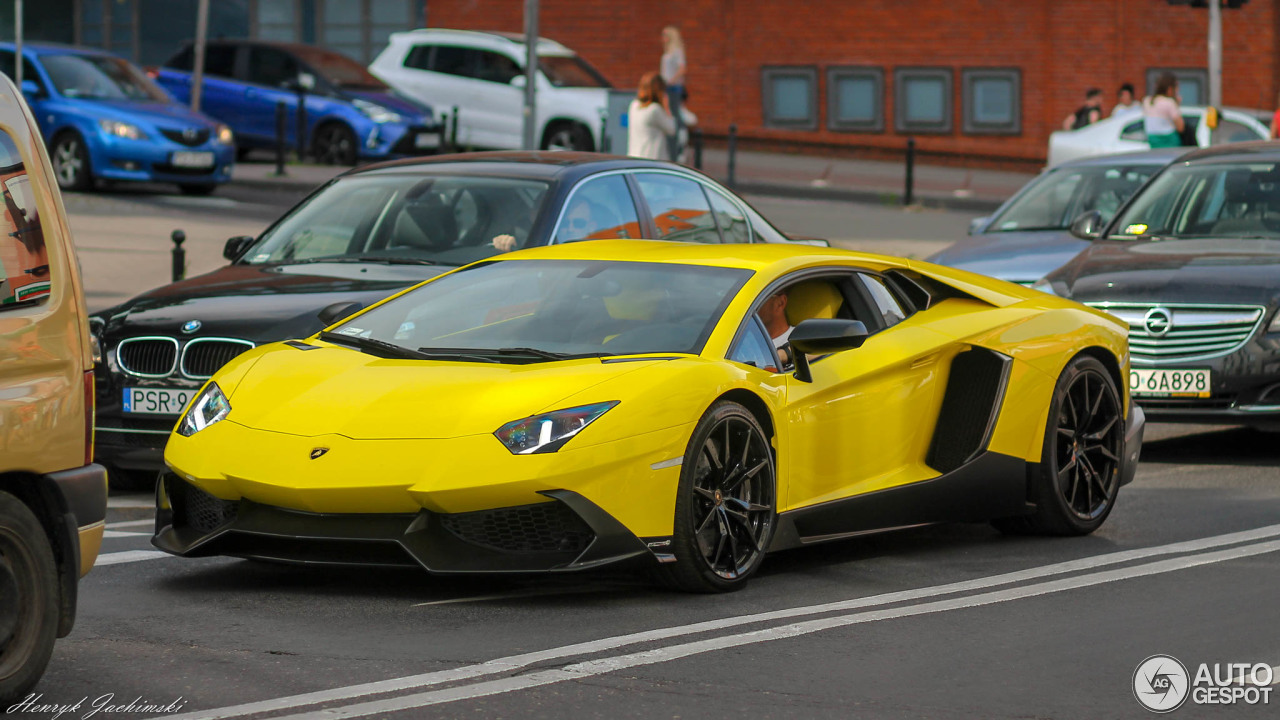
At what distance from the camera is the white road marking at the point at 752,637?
208 inches

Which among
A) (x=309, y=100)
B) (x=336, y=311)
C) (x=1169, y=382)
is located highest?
(x=309, y=100)

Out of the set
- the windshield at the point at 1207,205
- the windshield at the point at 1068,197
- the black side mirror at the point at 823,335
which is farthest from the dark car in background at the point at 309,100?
the black side mirror at the point at 823,335

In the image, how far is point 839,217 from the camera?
81.4 feet

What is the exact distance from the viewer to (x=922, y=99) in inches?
1329

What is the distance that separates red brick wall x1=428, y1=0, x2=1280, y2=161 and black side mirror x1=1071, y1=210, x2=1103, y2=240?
62.0 feet

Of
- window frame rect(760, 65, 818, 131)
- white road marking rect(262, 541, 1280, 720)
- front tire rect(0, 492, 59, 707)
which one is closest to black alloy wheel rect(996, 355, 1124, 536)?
white road marking rect(262, 541, 1280, 720)

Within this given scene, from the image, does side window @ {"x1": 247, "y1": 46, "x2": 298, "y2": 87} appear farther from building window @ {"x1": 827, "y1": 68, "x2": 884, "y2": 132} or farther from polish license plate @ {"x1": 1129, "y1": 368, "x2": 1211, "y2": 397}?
polish license plate @ {"x1": 1129, "y1": 368, "x2": 1211, "y2": 397}

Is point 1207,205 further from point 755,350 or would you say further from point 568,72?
point 568,72

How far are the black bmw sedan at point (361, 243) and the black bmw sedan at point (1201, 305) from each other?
6.28 feet

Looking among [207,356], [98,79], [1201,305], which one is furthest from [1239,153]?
[98,79]

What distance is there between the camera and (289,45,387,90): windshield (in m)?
27.5

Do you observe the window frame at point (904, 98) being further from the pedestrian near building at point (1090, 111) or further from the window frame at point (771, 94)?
the pedestrian near building at point (1090, 111)

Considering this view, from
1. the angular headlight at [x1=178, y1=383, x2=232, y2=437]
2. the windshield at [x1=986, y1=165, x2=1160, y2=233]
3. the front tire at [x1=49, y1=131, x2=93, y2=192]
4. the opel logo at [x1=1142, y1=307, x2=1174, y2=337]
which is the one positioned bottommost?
the angular headlight at [x1=178, y1=383, x2=232, y2=437]

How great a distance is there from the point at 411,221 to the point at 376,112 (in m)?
16.6
